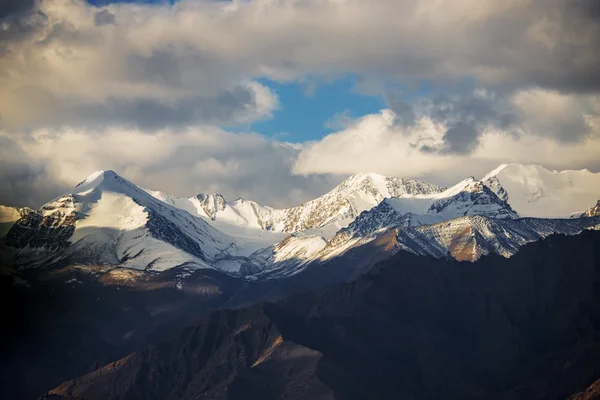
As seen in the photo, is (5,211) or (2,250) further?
(2,250)
